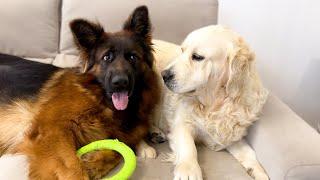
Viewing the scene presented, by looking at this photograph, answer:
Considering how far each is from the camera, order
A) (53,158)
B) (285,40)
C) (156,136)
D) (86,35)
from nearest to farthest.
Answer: (53,158), (86,35), (156,136), (285,40)

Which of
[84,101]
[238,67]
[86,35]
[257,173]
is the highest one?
[86,35]

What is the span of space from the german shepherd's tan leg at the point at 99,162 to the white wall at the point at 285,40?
1676mm

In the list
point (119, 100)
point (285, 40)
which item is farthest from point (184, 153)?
point (285, 40)

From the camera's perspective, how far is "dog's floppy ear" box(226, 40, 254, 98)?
169cm

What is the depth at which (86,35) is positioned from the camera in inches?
71.4

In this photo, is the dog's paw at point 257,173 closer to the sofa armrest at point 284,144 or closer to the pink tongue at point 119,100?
the sofa armrest at point 284,144

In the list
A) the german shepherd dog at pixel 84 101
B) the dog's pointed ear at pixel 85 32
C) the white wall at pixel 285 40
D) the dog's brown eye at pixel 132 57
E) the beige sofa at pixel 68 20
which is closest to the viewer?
the german shepherd dog at pixel 84 101

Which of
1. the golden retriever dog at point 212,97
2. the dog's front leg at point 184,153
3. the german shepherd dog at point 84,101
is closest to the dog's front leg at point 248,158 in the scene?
the golden retriever dog at point 212,97

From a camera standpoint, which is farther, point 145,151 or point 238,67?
point 145,151

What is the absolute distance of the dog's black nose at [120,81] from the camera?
1712mm

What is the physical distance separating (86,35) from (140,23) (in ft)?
0.97

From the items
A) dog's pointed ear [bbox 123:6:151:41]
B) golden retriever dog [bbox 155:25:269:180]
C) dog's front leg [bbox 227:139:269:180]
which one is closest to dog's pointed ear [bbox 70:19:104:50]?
dog's pointed ear [bbox 123:6:151:41]

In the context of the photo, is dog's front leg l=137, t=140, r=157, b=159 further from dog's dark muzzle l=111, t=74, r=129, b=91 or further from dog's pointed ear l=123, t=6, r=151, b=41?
dog's pointed ear l=123, t=6, r=151, b=41

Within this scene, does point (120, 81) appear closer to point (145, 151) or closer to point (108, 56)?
point (108, 56)
